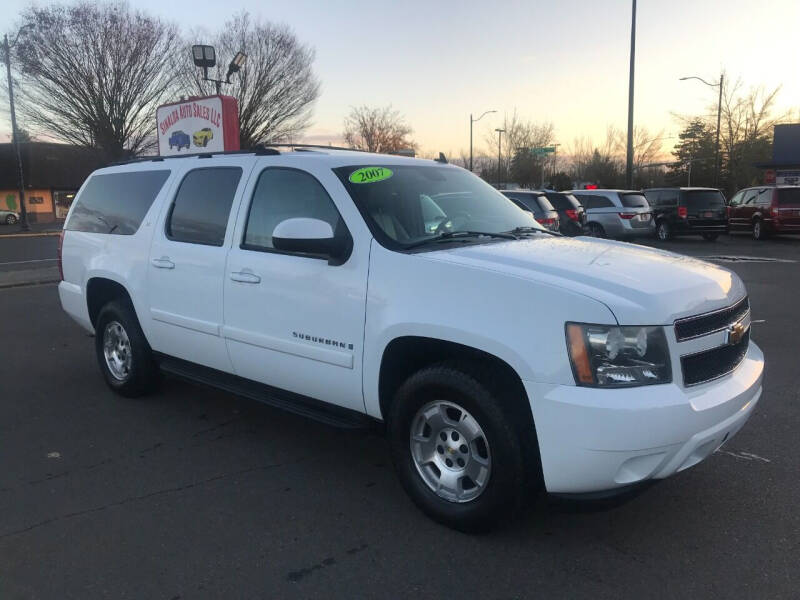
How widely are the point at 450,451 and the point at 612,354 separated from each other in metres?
0.98

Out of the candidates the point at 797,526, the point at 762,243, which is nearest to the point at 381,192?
the point at 797,526

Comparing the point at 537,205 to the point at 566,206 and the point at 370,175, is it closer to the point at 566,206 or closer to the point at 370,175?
the point at 566,206

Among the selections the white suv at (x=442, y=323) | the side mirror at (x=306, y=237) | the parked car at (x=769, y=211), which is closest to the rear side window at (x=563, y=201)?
the parked car at (x=769, y=211)

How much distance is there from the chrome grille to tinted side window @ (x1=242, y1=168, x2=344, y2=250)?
6.40 feet

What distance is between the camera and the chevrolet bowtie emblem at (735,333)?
316cm

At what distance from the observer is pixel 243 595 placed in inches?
109

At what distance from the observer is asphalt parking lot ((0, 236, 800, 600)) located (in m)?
2.85

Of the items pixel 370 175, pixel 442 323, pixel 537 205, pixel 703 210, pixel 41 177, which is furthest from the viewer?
pixel 41 177

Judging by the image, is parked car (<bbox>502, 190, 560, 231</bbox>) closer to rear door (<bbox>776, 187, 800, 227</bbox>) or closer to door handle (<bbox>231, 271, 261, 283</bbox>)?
door handle (<bbox>231, 271, 261, 283</bbox>)

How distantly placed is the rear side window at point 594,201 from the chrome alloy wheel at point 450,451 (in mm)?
16762

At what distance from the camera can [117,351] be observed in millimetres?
5535

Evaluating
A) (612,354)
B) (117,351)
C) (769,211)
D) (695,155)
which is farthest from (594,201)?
(695,155)

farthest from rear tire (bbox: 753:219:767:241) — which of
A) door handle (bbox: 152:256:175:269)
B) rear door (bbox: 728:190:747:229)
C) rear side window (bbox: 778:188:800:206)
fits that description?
door handle (bbox: 152:256:175:269)

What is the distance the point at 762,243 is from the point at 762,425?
62.3 ft
